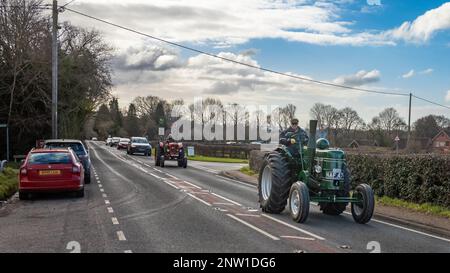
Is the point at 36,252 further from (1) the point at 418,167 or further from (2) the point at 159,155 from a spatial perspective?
(2) the point at 159,155

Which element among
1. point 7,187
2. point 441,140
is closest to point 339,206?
point 7,187

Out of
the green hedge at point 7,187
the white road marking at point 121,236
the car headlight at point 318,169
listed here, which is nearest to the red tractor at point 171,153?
the green hedge at point 7,187

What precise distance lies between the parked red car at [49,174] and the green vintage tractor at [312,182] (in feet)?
19.8

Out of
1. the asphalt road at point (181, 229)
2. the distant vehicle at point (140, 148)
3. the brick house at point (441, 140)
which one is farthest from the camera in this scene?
the brick house at point (441, 140)

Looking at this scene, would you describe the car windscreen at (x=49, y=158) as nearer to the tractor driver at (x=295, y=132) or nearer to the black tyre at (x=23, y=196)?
the black tyre at (x=23, y=196)

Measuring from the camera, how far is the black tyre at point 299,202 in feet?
37.4

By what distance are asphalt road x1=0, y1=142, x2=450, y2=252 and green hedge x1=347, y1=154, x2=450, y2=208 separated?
8.09ft

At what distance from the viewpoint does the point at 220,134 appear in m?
94.8

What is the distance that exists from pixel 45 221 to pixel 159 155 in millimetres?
22315

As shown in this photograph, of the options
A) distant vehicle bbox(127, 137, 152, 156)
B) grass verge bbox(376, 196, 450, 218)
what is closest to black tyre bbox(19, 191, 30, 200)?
grass verge bbox(376, 196, 450, 218)

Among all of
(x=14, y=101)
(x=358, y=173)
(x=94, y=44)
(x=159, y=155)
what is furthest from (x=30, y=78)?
(x=358, y=173)

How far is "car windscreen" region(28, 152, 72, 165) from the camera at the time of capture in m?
15.8

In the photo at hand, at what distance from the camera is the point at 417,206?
14625 mm

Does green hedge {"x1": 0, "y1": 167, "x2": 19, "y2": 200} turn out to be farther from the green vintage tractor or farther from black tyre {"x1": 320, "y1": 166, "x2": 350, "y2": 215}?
black tyre {"x1": 320, "y1": 166, "x2": 350, "y2": 215}
